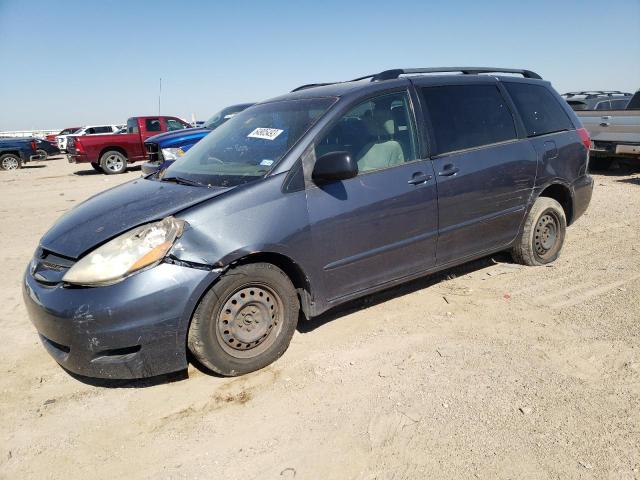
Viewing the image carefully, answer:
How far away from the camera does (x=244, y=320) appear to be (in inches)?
117

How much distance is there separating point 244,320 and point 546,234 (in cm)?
328

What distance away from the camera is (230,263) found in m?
2.80

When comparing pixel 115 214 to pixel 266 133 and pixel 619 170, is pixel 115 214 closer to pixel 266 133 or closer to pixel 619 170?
pixel 266 133

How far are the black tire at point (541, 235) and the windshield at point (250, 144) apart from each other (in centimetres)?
236

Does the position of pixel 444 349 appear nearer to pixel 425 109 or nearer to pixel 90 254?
pixel 425 109

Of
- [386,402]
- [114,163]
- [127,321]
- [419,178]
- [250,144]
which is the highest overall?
[250,144]

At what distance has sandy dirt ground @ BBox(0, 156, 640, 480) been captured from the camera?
2.25m

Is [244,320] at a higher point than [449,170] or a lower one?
lower

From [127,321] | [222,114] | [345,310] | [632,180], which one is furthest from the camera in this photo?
[222,114]

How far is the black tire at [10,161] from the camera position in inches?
752

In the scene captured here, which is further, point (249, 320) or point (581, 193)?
point (581, 193)

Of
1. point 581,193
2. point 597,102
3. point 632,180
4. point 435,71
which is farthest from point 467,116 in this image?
point 597,102

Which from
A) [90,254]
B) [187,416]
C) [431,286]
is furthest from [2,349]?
[431,286]

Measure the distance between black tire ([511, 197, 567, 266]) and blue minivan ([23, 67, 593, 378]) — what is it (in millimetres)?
32
